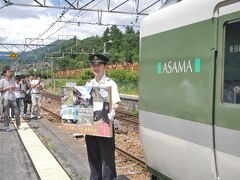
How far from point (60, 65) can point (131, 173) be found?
91710 mm

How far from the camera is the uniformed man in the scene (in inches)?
237

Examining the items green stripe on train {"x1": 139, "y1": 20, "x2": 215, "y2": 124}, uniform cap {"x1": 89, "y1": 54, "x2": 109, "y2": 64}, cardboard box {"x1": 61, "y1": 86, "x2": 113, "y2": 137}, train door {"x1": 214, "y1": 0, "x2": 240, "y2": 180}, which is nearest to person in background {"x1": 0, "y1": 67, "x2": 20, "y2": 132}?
cardboard box {"x1": 61, "y1": 86, "x2": 113, "y2": 137}

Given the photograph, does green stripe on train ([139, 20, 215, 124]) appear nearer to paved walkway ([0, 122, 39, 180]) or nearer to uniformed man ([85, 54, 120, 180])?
uniformed man ([85, 54, 120, 180])

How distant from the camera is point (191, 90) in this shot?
15.8ft

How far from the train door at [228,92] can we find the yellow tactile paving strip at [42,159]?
4032 millimetres

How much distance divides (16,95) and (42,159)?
29.3ft

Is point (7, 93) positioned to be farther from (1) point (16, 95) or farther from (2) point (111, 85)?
(2) point (111, 85)

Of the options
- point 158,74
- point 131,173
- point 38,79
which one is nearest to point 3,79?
point 38,79

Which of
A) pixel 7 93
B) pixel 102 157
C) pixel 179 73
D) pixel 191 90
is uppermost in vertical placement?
pixel 179 73

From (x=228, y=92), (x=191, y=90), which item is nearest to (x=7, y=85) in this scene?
(x=191, y=90)

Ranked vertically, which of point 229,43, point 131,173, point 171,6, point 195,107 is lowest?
point 131,173

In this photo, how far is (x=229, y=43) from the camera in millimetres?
4258

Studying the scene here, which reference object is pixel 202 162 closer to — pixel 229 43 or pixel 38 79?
pixel 229 43

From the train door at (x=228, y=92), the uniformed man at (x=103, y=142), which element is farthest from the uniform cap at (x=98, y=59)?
the train door at (x=228, y=92)
